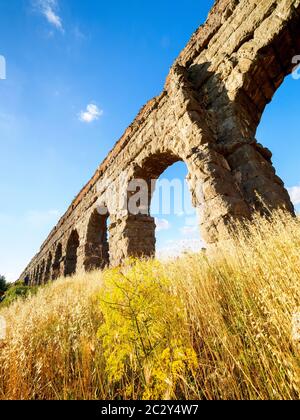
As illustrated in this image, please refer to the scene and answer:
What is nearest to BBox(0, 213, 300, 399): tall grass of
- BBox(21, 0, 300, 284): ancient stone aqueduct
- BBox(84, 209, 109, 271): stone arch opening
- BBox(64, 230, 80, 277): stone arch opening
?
BBox(21, 0, 300, 284): ancient stone aqueduct

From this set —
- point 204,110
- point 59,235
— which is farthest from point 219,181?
point 59,235

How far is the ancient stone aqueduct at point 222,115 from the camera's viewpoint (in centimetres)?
367

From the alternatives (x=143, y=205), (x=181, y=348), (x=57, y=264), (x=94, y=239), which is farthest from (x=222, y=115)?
(x=57, y=264)

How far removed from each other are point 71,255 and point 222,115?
10.0m

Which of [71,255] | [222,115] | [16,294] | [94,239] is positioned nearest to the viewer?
[222,115]

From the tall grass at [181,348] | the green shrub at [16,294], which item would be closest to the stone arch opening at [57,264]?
the green shrub at [16,294]

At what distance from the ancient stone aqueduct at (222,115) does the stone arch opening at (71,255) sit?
5.89 meters

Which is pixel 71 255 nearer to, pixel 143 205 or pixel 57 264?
pixel 57 264

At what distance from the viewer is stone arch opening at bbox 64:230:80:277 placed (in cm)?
1126

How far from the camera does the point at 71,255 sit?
38.1 ft

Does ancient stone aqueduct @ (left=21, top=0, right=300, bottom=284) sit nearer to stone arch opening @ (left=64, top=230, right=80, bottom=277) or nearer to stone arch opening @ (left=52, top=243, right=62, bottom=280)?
stone arch opening @ (left=64, top=230, right=80, bottom=277)

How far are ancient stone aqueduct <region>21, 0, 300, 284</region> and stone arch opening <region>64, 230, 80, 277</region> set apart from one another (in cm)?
589

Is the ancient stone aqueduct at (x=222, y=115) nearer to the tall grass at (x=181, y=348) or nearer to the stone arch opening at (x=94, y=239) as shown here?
the tall grass at (x=181, y=348)

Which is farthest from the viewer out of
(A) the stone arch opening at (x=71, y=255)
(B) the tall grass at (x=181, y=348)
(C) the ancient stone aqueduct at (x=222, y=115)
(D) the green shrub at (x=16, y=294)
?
(A) the stone arch opening at (x=71, y=255)
